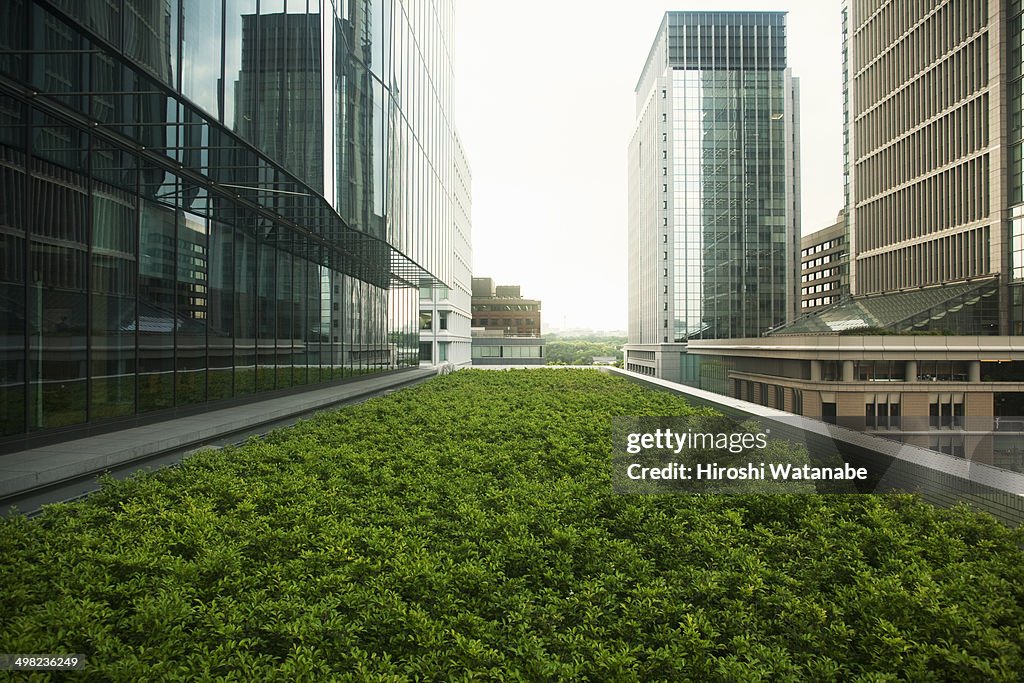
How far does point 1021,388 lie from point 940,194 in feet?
86.2

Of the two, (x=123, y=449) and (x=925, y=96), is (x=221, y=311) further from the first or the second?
(x=925, y=96)

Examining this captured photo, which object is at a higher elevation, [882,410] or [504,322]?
[504,322]

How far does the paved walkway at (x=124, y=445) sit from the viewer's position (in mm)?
9953

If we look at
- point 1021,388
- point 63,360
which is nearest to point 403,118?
point 63,360

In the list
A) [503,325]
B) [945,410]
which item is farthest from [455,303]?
[503,325]

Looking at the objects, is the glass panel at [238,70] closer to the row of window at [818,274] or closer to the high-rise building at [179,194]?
the high-rise building at [179,194]

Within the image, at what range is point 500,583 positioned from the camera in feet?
20.0

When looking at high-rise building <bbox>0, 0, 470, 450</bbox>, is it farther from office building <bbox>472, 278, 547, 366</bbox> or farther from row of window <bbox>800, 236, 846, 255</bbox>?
row of window <bbox>800, 236, 846, 255</bbox>

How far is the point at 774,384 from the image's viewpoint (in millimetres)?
46969

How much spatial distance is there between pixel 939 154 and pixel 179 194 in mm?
69538

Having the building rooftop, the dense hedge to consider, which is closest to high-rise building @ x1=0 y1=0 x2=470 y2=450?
the dense hedge

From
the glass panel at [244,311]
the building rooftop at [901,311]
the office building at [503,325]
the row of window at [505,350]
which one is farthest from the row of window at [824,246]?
the glass panel at [244,311]

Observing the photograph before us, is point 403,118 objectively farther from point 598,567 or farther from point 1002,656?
point 1002,656

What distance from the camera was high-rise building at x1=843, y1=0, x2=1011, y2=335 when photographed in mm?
50562
